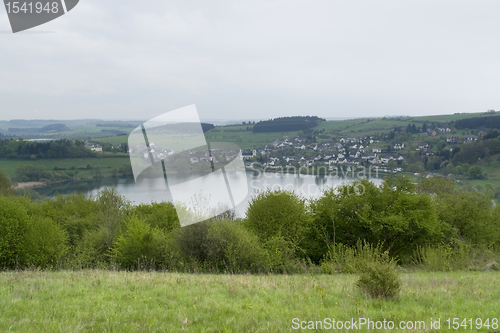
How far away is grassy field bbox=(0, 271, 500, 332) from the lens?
432cm

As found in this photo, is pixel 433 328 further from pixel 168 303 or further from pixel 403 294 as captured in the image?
pixel 168 303

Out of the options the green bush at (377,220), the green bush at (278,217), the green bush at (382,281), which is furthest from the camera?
the green bush at (377,220)

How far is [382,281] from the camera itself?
5.86 m

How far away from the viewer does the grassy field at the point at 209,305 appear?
14.2 feet

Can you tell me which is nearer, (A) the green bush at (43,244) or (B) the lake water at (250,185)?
(A) the green bush at (43,244)

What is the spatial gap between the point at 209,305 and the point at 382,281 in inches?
126

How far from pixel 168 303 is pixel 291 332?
2.35 m

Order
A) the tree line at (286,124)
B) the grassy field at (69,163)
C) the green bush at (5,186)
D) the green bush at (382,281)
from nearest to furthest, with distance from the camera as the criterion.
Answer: the green bush at (382,281) < the green bush at (5,186) < the grassy field at (69,163) < the tree line at (286,124)

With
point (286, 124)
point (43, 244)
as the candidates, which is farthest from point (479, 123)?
point (43, 244)

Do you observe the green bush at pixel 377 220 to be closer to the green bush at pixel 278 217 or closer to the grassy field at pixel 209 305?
the green bush at pixel 278 217

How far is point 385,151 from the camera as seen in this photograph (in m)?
90.6

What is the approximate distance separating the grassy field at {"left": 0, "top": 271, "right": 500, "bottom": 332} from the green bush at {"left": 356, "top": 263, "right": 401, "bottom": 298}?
208 millimetres

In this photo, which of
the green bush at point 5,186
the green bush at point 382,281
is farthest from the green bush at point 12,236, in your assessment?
the green bush at point 5,186

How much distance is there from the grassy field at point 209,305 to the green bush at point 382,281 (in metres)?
0.21
